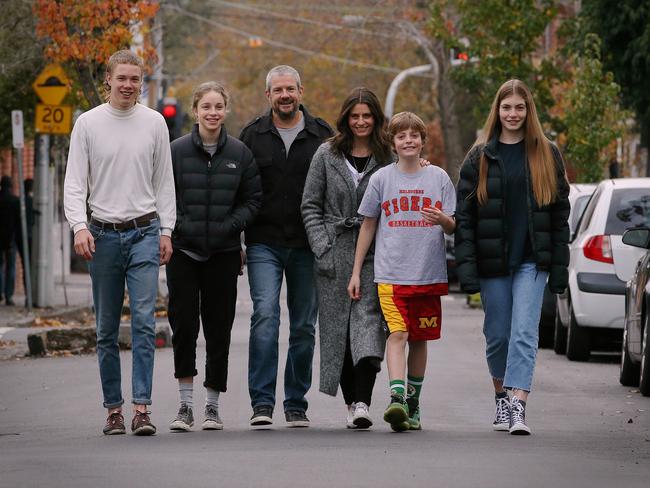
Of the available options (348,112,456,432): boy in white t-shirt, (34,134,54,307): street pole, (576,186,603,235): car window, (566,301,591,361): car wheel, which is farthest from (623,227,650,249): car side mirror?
(34,134,54,307): street pole

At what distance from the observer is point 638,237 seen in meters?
13.4

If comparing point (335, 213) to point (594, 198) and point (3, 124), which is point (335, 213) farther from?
point (3, 124)

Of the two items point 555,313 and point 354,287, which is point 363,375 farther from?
point 555,313

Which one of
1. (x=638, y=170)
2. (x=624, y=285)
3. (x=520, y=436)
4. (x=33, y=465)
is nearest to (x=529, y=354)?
(x=520, y=436)

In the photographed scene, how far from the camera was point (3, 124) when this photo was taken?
27.0m

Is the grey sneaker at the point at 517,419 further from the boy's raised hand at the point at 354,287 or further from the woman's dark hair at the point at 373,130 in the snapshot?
the woman's dark hair at the point at 373,130

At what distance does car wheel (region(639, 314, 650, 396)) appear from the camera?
41.6ft

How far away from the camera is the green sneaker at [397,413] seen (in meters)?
9.66

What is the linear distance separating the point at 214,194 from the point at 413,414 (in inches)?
65.5

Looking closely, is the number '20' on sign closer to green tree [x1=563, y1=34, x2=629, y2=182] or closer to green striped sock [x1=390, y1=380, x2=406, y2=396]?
green tree [x1=563, y1=34, x2=629, y2=182]

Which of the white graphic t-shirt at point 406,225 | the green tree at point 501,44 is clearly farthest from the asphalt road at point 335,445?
the green tree at point 501,44

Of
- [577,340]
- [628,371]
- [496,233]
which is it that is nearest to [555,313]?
[577,340]

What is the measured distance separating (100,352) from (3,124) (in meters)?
17.6

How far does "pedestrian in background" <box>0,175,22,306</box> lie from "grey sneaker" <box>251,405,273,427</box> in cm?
1770
